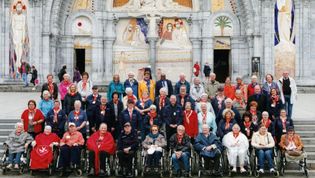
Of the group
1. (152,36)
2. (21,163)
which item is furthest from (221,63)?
(21,163)

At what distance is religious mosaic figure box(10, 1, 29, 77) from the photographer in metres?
29.8

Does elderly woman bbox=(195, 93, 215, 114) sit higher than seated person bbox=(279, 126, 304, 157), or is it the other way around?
elderly woman bbox=(195, 93, 215, 114)

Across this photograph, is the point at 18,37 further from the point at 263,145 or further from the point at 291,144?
the point at 291,144

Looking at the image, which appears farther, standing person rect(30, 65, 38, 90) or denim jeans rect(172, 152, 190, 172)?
standing person rect(30, 65, 38, 90)

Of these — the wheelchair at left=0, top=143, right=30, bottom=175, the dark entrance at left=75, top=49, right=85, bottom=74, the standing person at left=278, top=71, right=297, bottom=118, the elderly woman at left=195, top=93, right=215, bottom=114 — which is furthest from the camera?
the dark entrance at left=75, top=49, right=85, bottom=74

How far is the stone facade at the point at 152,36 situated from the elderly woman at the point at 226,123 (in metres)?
17.2

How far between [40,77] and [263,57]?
13.1 meters

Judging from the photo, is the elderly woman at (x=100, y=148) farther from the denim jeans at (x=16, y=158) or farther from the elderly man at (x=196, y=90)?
the elderly man at (x=196, y=90)

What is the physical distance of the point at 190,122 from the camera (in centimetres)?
1370

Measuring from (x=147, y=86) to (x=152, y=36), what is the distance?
15597 millimetres

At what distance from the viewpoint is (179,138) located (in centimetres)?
1311

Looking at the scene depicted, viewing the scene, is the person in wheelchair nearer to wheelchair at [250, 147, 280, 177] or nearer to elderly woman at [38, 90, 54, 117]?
wheelchair at [250, 147, 280, 177]

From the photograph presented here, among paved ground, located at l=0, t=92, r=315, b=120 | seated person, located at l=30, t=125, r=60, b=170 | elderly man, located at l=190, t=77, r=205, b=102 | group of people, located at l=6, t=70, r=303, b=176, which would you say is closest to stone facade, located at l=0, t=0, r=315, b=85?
paved ground, located at l=0, t=92, r=315, b=120

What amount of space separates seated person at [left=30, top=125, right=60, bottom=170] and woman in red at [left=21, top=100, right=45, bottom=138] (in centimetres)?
62
